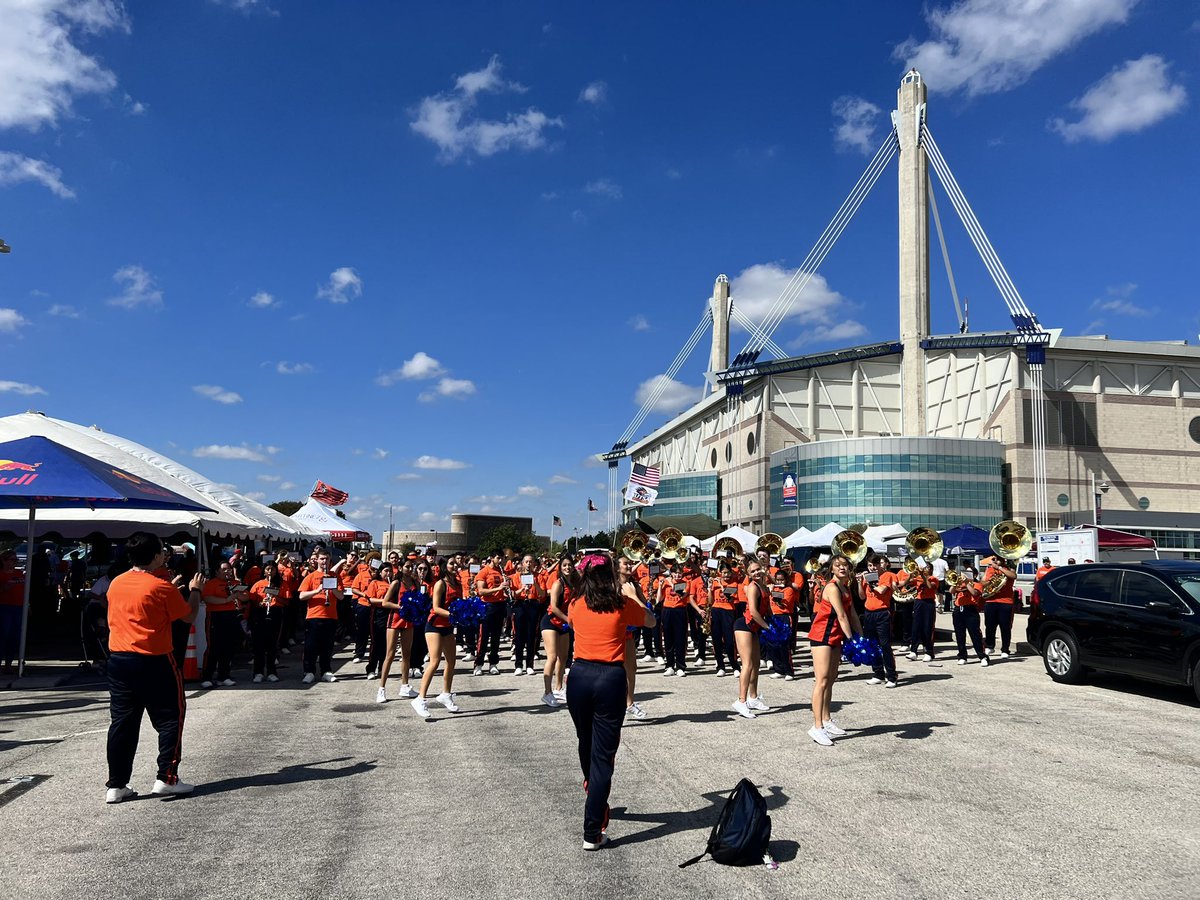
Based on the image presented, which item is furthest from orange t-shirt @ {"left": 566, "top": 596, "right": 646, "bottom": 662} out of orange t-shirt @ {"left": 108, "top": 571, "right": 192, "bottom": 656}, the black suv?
the black suv

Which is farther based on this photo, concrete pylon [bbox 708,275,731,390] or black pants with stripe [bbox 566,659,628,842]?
concrete pylon [bbox 708,275,731,390]

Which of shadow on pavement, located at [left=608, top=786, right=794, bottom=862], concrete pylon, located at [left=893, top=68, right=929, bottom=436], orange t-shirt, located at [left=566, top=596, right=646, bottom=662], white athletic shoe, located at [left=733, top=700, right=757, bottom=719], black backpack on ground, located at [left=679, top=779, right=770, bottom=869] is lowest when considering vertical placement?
white athletic shoe, located at [left=733, top=700, right=757, bottom=719]

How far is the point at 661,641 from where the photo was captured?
1531cm

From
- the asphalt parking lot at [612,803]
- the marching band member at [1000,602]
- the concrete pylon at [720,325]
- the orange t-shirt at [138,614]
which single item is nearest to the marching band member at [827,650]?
the asphalt parking lot at [612,803]

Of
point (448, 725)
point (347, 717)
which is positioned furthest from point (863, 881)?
point (347, 717)

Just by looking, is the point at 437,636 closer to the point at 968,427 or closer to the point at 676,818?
the point at 676,818

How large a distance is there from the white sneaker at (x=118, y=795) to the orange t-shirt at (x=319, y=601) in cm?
547

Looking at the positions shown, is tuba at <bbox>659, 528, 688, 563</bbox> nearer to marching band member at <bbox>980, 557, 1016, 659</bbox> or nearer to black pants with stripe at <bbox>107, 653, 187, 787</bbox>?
marching band member at <bbox>980, 557, 1016, 659</bbox>

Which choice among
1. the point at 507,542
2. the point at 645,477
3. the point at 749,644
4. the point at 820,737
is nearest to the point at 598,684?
the point at 820,737

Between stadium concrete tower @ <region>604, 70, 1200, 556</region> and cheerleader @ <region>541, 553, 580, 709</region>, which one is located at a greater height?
stadium concrete tower @ <region>604, 70, 1200, 556</region>

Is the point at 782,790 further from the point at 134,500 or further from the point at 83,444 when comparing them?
the point at 83,444

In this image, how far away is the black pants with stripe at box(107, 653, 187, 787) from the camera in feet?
18.6

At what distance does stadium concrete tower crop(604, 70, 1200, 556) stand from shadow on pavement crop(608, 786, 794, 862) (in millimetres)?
69845

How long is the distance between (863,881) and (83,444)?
755 inches
